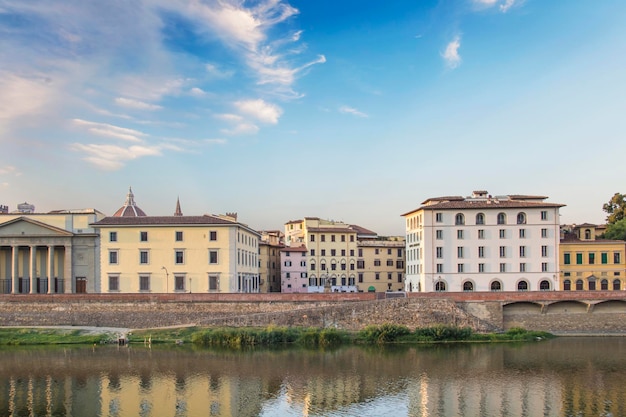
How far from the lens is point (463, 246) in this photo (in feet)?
175

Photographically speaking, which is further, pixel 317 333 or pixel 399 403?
pixel 317 333

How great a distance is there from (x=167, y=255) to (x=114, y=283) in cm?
461

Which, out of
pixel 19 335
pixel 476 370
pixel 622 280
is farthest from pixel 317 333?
pixel 622 280

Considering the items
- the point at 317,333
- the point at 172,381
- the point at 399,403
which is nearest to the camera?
the point at 399,403

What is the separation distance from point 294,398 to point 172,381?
6644 millimetres

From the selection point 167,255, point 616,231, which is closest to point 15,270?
point 167,255

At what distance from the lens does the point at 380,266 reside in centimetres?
6719

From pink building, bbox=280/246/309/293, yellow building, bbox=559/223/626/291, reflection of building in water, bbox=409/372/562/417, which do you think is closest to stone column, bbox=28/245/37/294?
pink building, bbox=280/246/309/293

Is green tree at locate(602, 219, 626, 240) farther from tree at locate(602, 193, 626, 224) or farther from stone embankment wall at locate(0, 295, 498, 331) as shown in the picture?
stone embankment wall at locate(0, 295, 498, 331)

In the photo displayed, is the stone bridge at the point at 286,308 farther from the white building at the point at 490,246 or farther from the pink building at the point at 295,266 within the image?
the pink building at the point at 295,266

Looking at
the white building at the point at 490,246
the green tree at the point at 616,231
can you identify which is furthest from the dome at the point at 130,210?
the green tree at the point at 616,231

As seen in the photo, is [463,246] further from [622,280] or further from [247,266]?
[247,266]

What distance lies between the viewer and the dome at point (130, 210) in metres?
65.4

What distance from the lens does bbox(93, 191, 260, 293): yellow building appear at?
49562 millimetres
